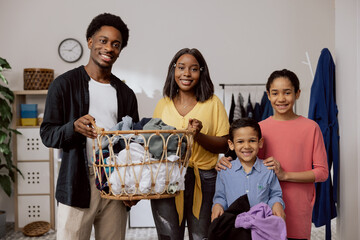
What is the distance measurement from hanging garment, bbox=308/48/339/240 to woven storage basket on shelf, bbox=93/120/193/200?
1404mm

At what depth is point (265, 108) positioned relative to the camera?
137 inches

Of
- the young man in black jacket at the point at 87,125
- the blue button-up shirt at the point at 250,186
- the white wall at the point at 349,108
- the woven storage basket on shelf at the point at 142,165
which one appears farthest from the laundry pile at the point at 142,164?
the white wall at the point at 349,108

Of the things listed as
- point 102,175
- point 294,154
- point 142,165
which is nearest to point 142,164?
point 142,165

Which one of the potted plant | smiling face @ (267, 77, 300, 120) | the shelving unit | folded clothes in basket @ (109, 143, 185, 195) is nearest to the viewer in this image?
folded clothes in basket @ (109, 143, 185, 195)

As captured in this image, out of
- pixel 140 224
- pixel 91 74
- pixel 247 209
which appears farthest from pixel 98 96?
pixel 140 224

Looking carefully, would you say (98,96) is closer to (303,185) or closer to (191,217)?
(191,217)

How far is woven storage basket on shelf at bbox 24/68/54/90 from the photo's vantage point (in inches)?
137

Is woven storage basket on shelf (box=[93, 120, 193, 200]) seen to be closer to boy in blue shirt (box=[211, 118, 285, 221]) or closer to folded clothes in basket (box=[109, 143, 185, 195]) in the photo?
folded clothes in basket (box=[109, 143, 185, 195])

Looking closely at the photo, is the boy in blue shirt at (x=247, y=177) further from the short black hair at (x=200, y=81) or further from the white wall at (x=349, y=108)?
the white wall at (x=349, y=108)

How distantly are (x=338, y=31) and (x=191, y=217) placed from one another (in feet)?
4.88

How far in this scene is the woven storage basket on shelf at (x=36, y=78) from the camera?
11.4ft

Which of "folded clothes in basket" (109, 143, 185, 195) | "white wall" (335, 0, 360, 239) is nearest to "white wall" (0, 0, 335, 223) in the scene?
"white wall" (335, 0, 360, 239)

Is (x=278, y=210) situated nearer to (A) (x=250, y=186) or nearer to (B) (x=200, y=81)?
(A) (x=250, y=186)

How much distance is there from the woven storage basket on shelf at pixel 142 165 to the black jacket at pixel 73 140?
224 millimetres
